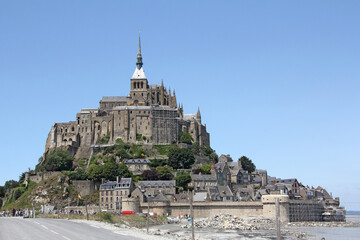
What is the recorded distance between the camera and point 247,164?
10506 centimetres

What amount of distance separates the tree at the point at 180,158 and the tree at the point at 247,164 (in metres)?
14.1

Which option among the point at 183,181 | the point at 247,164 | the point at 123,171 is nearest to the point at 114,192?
the point at 123,171

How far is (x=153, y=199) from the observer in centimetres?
7625

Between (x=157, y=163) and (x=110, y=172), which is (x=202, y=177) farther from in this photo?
(x=110, y=172)

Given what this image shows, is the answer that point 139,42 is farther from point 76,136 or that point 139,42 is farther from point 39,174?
point 39,174

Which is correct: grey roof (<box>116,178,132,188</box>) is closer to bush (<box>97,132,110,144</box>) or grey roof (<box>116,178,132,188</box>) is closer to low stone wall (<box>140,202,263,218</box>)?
low stone wall (<box>140,202,263,218</box>)

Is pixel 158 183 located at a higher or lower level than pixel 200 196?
higher

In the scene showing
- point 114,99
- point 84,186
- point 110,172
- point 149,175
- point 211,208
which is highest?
point 114,99

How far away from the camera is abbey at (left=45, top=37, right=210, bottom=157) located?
10493 cm

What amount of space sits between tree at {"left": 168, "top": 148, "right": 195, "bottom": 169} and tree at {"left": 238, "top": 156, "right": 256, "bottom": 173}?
14137mm

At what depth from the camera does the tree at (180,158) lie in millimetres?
94812

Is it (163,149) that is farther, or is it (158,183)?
(163,149)

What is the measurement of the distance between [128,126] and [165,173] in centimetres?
2040

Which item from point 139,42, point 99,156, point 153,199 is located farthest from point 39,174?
point 139,42
